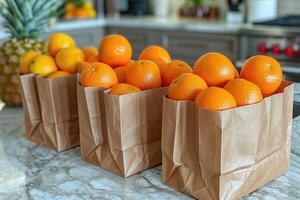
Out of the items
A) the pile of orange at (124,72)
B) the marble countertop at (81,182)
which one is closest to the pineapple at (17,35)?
the marble countertop at (81,182)

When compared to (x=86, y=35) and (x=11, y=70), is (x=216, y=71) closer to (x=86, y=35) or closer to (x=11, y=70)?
(x=11, y=70)

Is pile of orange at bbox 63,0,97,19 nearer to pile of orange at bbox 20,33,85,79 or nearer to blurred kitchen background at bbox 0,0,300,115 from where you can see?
blurred kitchen background at bbox 0,0,300,115

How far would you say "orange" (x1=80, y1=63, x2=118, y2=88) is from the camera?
983 mm

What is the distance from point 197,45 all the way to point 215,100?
258cm

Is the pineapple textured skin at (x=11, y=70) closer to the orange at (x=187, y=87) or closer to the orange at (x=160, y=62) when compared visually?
the orange at (x=160, y=62)

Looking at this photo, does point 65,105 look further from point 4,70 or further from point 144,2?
point 144,2

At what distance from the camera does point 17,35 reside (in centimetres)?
163

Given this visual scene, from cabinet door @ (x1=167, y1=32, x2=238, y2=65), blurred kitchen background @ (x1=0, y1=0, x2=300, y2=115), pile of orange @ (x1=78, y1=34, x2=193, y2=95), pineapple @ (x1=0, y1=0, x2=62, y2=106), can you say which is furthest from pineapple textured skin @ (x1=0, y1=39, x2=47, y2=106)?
cabinet door @ (x1=167, y1=32, x2=238, y2=65)

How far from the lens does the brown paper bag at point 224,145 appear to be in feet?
2.61

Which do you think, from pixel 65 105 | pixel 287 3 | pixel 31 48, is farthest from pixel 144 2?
pixel 65 105

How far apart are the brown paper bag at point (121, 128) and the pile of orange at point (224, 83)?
9 cm

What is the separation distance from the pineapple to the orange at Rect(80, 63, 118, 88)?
602 mm

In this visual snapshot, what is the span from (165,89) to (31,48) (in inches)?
29.8

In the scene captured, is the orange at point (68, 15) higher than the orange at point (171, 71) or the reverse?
the reverse
